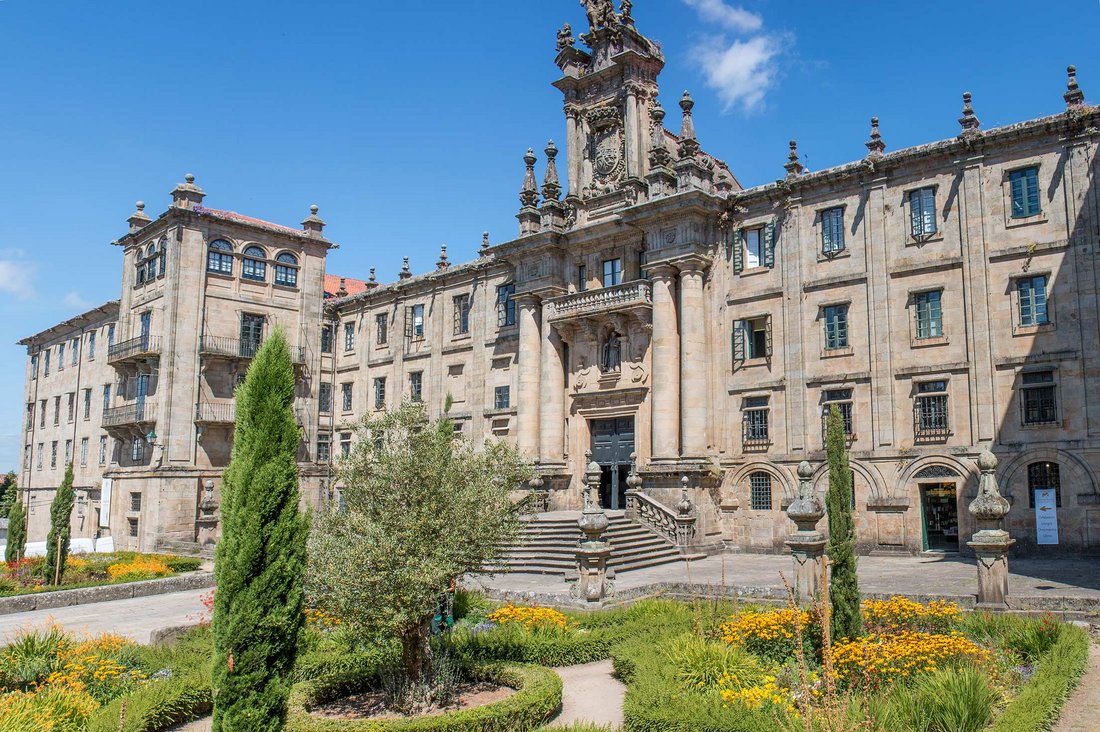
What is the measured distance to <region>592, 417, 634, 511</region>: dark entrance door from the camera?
Result: 3309 cm

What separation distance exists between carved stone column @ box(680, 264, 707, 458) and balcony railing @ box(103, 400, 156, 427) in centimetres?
2566

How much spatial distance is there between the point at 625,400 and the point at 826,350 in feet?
26.2

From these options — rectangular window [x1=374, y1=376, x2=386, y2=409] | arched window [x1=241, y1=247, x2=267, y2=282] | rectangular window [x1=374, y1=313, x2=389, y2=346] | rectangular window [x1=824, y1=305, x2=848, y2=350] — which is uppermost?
arched window [x1=241, y1=247, x2=267, y2=282]

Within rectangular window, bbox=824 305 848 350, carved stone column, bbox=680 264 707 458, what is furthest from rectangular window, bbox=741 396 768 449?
rectangular window, bbox=824 305 848 350

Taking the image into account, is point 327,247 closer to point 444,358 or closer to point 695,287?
point 444,358

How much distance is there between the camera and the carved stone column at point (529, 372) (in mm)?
35438

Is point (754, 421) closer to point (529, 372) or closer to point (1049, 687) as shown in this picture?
point (529, 372)

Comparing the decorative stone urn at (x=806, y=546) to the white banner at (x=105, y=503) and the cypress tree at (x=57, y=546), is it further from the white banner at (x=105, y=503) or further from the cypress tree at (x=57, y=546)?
the white banner at (x=105, y=503)

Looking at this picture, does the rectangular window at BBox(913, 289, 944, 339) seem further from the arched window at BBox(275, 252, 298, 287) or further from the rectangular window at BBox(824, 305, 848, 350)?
the arched window at BBox(275, 252, 298, 287)

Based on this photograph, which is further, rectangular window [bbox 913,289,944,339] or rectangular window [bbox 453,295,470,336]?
rectangular window [bbox 453,295,470,336]

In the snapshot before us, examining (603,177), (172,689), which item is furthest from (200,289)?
(172,689)

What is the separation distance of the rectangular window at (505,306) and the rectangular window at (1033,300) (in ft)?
68.3

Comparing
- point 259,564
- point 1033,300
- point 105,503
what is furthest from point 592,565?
point 105,503

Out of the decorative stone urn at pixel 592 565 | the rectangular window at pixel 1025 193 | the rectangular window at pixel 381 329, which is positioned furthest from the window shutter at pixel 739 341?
the rectangular window at pixel 381 329
